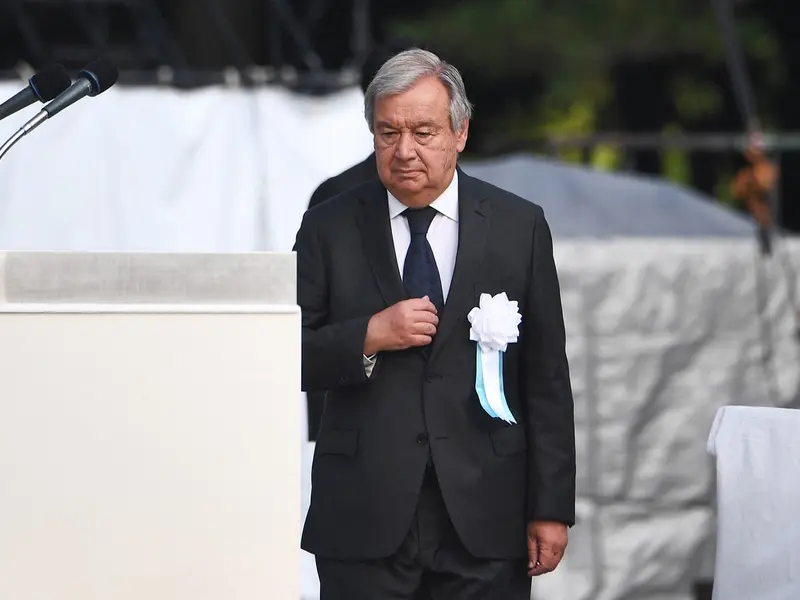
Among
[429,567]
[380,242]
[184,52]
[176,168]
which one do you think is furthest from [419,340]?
[184,52]

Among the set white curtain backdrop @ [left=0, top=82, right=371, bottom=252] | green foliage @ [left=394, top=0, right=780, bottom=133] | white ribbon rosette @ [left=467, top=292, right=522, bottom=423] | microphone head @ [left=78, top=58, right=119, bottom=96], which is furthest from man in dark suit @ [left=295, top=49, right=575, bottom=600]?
green foliage @ [left=394, top=0, right=780, bottom=133]

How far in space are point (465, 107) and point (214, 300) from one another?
2.37 feet

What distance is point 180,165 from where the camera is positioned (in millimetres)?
6434

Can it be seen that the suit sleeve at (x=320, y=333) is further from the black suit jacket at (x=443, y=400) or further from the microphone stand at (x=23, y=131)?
the microphone stand at (x=23, y=131)

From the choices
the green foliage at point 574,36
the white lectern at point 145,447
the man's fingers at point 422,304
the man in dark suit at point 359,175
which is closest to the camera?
the white lectern at point 145,447

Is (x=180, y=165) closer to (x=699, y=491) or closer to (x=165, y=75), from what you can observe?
(x=165, y=75)

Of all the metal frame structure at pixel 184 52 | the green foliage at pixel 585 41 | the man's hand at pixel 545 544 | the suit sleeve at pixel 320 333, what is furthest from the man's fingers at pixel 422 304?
the green foliage at pixel 585 41

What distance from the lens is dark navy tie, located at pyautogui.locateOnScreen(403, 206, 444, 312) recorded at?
3047mm

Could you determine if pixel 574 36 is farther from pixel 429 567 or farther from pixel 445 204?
pixel 429 567

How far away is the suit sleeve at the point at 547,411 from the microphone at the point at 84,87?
915mm

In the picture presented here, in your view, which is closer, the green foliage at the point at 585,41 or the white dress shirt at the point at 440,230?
the white dress shirt at the point at 440,230

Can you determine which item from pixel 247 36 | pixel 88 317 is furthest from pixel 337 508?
pixel 247 36

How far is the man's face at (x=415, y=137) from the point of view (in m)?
2.94

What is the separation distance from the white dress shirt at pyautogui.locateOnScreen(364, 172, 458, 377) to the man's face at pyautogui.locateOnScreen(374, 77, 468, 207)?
9cm
